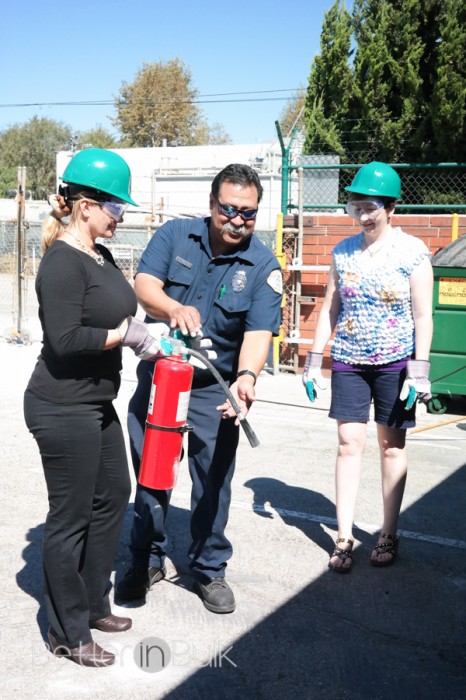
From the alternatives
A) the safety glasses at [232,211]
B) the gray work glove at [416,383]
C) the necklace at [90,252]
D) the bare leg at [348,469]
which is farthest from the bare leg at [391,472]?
the necklace at [90,252]

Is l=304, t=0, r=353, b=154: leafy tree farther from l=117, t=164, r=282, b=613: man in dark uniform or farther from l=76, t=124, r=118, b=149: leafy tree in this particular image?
l=76, t=124, r=118, b=149: leafy tree

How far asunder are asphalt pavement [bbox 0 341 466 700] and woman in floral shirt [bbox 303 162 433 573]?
35 centimetres

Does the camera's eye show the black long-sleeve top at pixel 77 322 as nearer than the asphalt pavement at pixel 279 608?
Yes

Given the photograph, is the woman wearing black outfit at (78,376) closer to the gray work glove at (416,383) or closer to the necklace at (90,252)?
the necklace at (90,252)

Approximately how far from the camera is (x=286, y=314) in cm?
1042

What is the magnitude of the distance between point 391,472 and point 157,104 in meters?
56.3

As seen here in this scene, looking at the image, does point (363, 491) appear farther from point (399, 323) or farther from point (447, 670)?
point (447, 670)

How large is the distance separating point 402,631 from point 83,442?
1721 millimetres

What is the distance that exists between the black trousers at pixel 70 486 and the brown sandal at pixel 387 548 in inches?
68.7

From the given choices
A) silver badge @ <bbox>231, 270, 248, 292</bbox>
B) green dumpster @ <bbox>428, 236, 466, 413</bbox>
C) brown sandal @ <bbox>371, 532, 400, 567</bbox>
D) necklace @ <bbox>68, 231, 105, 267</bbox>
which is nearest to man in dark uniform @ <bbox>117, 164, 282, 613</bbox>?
silver badge @ <bbox>231, 270, 248, 292</bbox>

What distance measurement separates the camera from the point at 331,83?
15.4 meters

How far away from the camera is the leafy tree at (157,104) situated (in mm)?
57500

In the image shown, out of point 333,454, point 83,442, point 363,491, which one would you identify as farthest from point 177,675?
point 333,454

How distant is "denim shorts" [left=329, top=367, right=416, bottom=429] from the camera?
430 centimetres
